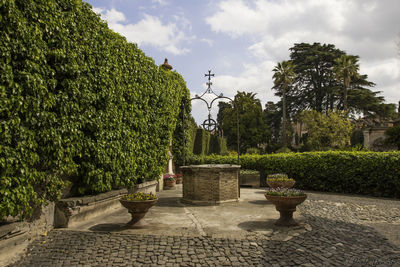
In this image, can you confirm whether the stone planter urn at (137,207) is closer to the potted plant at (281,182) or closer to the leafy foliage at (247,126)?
the potted plant at (281,182)

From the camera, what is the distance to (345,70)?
3612 cm

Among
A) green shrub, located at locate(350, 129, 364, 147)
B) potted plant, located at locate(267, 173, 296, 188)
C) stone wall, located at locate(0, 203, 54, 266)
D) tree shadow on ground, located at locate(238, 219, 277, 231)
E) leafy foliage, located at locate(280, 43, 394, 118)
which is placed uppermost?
leafy foliage, located at locate(280, 43, 394, 118)

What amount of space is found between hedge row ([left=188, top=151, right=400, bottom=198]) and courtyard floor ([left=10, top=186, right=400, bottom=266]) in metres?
5.36

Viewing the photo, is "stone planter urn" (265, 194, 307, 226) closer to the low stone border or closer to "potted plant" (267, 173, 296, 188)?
"potted plant" (267, 173, 296, 188)

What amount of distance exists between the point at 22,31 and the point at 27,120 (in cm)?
139

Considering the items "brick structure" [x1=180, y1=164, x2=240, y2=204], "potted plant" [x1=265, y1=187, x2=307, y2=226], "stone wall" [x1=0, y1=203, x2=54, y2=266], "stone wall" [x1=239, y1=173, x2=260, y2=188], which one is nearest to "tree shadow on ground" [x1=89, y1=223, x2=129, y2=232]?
"stone wall" [x1=0, y1=203, x2=54, y2=266]

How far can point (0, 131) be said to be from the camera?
3979mm

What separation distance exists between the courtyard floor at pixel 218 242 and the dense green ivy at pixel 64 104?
95cm

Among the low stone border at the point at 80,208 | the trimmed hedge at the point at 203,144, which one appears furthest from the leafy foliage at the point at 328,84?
the low stone border at the point at 80,208

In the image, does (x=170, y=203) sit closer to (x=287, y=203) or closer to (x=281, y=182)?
(x=281, y=182)

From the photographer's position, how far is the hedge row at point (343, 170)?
1202cm

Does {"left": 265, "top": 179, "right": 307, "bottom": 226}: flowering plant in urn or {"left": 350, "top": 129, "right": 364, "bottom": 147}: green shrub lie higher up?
{"left": 350, "top": 129, "right": 364, "bottom": 147}: green shrub

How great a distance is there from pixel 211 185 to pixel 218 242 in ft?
12.3

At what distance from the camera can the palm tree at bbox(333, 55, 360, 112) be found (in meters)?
36.1
